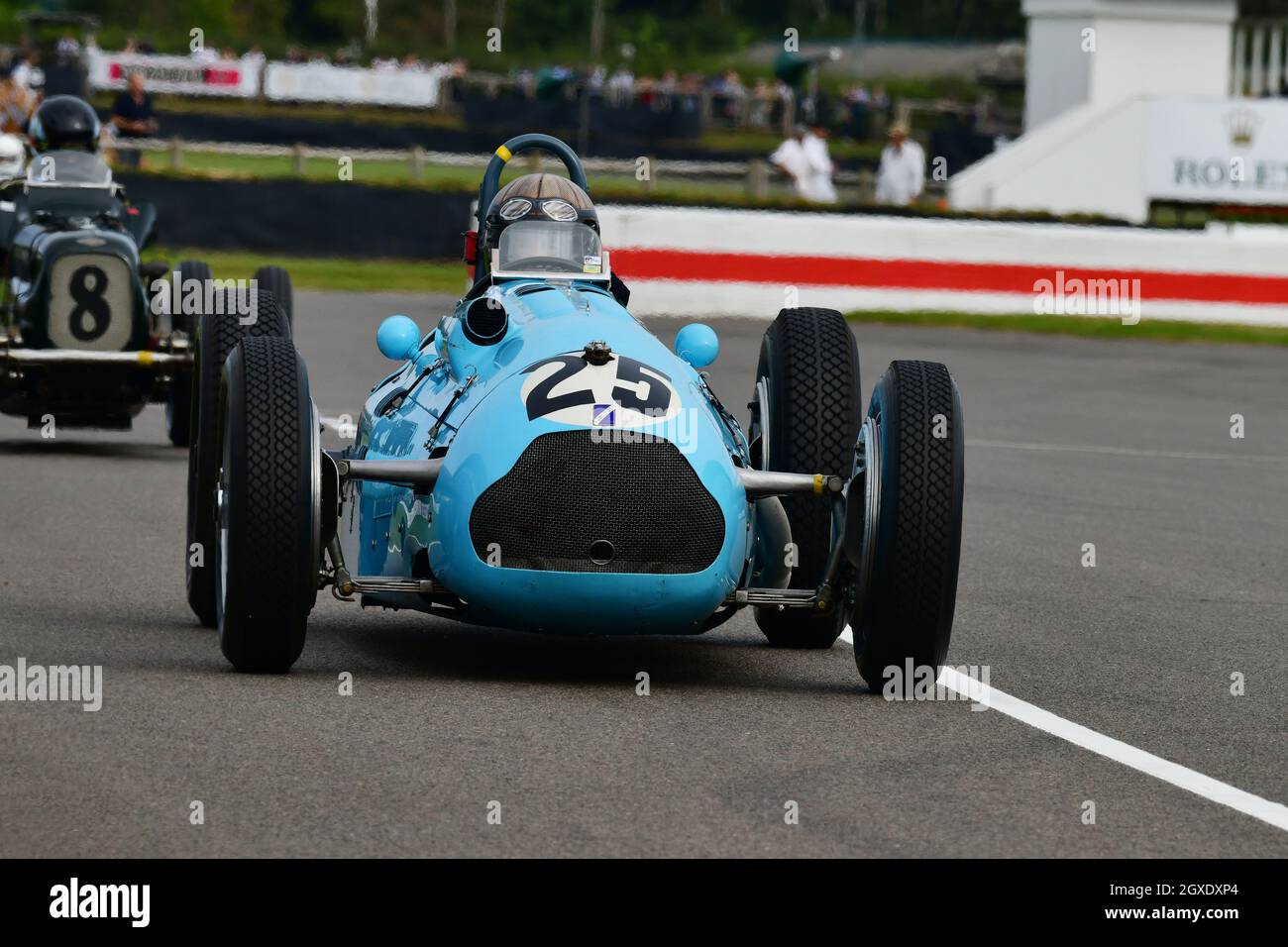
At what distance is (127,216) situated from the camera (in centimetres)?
1500

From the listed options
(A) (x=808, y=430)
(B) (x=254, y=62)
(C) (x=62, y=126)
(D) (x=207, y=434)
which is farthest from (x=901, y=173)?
(B) (x=254, y=62)

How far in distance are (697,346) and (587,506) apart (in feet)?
5.13

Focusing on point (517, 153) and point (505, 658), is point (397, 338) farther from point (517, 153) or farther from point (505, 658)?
point (505, 658)

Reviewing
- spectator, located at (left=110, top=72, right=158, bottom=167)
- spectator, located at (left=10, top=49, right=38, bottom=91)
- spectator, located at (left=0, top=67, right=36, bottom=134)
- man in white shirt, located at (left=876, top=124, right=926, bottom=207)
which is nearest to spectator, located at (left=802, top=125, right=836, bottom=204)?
man in white shirt, located at (left=876, top=124, right=926, bottom=207)

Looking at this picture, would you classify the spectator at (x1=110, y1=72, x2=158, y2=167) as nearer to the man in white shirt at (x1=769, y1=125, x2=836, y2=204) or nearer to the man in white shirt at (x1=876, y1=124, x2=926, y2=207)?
the man in white shirt at (x1=769, y1=125, x2=836, y2=204)

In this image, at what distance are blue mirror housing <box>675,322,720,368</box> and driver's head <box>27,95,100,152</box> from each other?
757cm

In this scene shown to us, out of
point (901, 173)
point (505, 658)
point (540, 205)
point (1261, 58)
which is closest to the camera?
point (505, 658)

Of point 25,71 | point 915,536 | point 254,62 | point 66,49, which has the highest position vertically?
point 66,49

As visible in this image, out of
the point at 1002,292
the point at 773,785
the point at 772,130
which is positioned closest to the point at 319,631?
the point at 773,785

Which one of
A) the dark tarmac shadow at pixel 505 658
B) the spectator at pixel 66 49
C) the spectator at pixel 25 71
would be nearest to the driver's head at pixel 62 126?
the dark tarmac shadow at pixel 505 658

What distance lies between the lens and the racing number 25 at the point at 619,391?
7211mm

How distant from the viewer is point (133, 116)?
3394cm

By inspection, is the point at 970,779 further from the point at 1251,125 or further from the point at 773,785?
the point at 1251,125

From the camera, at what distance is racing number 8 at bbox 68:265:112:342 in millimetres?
14023
